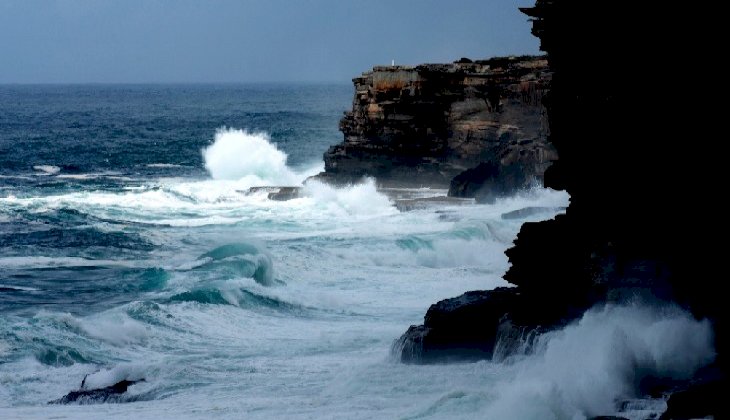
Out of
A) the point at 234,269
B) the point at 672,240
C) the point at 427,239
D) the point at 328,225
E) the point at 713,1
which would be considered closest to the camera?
the point at 713,1

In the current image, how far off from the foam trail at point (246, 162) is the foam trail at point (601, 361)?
3819 cm

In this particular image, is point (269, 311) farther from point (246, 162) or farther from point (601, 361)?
point (246, 162)

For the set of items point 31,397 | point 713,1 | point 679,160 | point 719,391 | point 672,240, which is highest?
point 713,1

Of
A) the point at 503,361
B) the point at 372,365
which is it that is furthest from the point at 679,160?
the point at 372,365

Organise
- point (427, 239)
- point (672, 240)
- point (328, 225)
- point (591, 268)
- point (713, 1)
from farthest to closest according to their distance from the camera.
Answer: point (328, 225), point (427, 239), point (591, 268), point (672, 240), point (713, 1)

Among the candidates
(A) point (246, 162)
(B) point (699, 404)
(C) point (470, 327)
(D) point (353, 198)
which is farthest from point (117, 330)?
(A) point (246, 162)

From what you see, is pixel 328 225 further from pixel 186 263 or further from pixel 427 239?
pixel 186 263

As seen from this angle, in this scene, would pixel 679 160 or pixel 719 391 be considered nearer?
pixel 719 391

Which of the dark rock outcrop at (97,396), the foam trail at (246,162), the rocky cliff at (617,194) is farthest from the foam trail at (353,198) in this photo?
the dark rock outcrop at (97,396)

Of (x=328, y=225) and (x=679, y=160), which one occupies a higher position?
(x=679, y=160)

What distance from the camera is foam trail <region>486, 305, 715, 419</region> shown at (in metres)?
14.3

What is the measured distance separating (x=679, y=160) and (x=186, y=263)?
16.7 m

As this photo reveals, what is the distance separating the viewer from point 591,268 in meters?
17.5


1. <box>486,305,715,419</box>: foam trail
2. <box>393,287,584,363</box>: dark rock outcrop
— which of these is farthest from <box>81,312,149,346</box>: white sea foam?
<box>486,305,715,419</box>: foam trail
